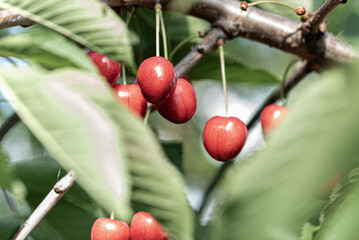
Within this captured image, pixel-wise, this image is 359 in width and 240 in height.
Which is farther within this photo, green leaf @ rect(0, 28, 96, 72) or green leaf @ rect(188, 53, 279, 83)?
green leaf @ rect(188, 53, 279, 83)

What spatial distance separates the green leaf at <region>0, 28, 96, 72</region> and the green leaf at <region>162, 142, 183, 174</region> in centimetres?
76

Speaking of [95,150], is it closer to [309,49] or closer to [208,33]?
[208,33]

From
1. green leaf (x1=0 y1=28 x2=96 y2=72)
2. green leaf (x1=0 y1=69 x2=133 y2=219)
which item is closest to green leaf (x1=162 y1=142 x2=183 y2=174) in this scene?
green leaf (x1=0 y1=28 x2=96 y2=72)

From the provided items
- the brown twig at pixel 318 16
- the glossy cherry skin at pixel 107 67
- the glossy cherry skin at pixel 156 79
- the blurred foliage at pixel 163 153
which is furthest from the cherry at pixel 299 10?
the blurred foliage at pixel 163 153

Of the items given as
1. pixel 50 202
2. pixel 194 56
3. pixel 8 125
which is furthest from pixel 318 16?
pixel 8 125

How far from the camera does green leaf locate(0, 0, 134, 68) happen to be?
0.68 m

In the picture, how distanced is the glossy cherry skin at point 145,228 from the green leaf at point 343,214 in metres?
0.50

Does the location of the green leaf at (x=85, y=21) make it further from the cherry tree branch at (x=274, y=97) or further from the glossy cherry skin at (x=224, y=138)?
the cherry tree branch at (x=274, y=97)

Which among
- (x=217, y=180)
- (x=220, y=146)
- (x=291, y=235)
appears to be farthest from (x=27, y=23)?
(x=217, y=180)

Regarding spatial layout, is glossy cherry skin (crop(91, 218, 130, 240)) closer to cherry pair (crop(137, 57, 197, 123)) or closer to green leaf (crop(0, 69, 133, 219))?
cherry pair (crop(137, 57, 197, 123))

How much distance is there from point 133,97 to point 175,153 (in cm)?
40

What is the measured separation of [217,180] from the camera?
151 cm

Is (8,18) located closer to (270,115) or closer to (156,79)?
(156,79)

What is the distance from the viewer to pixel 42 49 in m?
0.63
